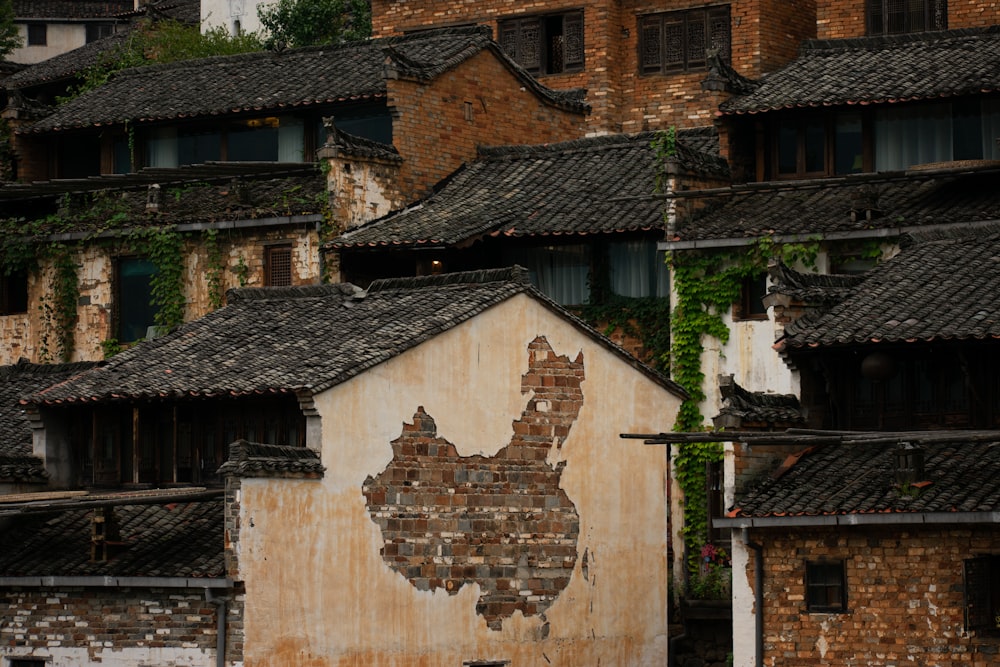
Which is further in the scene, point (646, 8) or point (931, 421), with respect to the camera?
Answer: point (646, 8)

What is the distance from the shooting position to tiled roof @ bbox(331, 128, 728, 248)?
50.6m

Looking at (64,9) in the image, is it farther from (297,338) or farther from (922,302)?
(922,302)

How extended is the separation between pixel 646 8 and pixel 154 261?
1751 cm

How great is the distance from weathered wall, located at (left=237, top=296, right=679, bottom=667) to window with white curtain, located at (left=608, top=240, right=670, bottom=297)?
5150 mm

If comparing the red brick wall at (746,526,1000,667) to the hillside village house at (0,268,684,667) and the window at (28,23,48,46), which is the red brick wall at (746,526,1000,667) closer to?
the hillside village house at (0,268,684,667)

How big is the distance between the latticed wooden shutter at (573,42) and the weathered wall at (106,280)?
15.2 meters

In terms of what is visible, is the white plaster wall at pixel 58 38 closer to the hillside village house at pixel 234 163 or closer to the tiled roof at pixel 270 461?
the hillside village house at pixel 234 163

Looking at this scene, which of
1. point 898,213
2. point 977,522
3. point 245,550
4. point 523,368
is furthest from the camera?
point 898,213

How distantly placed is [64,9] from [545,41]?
43.4m

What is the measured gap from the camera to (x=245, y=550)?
38.1 meters

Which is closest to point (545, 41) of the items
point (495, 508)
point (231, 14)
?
point (231, 14)

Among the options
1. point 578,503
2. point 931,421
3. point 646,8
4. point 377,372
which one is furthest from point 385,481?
point 646,8

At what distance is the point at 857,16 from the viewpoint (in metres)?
59.6

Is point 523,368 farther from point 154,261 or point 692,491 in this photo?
point 154,261
